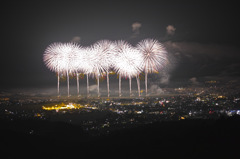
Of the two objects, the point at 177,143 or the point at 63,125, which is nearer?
the point at 177,143

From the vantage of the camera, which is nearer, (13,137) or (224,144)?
(224,144)

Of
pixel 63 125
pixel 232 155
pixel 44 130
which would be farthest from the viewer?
pixel 63 125

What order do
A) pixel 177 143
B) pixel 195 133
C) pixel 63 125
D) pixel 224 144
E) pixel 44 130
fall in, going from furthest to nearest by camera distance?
pixel 63 125, pixel 44 130, pixel 195 133, pixel 177 143, pixel 224 144

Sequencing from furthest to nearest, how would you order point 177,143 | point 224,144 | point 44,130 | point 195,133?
point 44,130, point 195,133, point 177,143, point 224,144

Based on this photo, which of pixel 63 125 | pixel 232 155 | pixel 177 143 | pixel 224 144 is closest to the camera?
pixel 232 155

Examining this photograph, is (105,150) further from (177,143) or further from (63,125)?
(63,125)

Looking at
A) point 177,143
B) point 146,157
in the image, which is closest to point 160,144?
point 177,143

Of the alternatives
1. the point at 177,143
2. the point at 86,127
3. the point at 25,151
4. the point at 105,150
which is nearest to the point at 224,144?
the point at 177,143

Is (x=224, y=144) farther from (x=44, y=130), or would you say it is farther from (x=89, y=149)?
(x=44, y=130)
